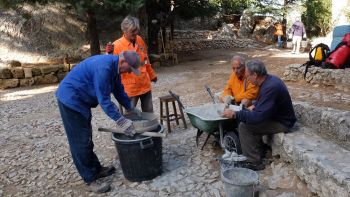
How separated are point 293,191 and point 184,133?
2.32 meters

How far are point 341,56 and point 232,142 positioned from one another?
14.5 ft

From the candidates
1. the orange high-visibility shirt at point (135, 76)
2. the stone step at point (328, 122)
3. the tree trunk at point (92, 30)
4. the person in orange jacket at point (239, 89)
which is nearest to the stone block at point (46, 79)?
the tree trunk at point (92, 30)

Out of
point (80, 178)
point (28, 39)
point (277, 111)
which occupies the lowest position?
point (80, 178)

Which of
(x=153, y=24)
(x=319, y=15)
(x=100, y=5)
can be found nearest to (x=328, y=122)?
(x=100, y=5)

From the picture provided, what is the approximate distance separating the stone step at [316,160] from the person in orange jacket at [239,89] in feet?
1.92

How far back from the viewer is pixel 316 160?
10.7ft

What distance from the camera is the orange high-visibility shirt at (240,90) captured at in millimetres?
4422

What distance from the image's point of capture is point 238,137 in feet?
14.2

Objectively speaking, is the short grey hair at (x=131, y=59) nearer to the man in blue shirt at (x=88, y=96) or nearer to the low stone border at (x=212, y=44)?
the man in blue shirt at (x=88, y=96)

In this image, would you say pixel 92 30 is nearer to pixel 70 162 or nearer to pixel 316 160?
pixel 70 162

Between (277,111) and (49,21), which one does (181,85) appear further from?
(49,21)

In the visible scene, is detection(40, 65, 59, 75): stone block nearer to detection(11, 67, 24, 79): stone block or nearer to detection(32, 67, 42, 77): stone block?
detection(32, 67, 42, 77): stone block

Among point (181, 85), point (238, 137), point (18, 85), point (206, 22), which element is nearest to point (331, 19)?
point (206, 22)

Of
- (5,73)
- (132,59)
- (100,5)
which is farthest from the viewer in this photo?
(5,73)
